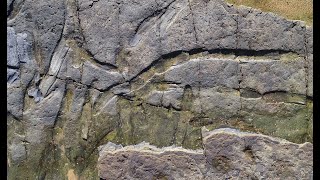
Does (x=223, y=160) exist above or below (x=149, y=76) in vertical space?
below

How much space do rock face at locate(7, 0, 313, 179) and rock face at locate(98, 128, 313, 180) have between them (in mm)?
16

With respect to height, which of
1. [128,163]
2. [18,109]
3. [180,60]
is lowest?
[128,163]

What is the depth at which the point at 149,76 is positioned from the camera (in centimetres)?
325

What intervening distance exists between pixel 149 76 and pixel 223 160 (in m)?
0.65

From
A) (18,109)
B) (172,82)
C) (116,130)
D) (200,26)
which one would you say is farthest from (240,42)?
(18,109)

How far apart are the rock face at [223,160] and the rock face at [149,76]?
16mm

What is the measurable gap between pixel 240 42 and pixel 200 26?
248 millimetres

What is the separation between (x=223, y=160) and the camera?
3203mm

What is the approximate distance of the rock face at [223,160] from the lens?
10.5 feet

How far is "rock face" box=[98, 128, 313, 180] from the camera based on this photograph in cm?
319

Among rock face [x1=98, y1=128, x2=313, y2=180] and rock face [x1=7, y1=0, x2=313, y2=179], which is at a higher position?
rock face [x1=7, y1=0, x2=313, y2=179]

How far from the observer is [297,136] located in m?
3.22

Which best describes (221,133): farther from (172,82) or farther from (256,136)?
(172,82)

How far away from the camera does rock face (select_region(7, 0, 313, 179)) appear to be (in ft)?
10.5
